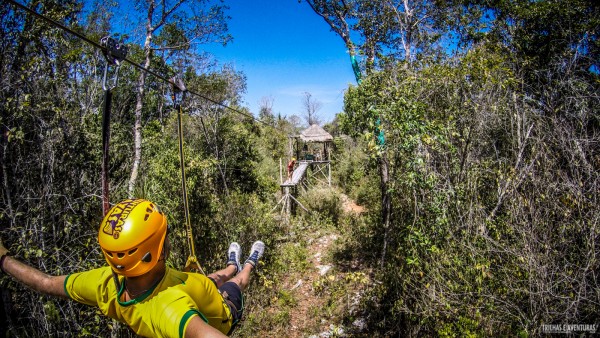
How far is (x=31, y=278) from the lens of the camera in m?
1.86

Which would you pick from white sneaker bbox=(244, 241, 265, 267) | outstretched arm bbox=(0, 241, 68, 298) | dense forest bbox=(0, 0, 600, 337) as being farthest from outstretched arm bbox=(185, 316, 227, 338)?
white sneaker bbox=(244, 241, 265, 267)

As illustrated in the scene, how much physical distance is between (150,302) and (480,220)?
4563 millimetres

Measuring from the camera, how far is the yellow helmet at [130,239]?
5.00 feet

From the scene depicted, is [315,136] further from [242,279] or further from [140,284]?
[140,284]

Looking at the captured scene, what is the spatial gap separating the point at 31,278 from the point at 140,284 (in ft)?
2.65

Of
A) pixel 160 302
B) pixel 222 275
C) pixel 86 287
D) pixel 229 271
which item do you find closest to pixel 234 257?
pixel 229 271

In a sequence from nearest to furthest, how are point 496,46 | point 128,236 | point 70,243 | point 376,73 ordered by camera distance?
point 128,236
point 70,243
point 496,46
point 376,73

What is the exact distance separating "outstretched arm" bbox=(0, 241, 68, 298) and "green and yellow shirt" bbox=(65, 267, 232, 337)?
54 millimetres

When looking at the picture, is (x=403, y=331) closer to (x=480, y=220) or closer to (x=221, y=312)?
(x=480, y=220)

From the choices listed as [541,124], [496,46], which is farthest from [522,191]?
[496,46]

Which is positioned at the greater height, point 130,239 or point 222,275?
point 130,239

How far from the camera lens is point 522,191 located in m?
4.24

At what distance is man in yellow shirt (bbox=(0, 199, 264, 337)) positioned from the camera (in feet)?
4.94

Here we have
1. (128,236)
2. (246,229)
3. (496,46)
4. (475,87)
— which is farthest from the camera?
(246,229)
